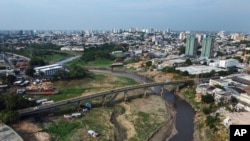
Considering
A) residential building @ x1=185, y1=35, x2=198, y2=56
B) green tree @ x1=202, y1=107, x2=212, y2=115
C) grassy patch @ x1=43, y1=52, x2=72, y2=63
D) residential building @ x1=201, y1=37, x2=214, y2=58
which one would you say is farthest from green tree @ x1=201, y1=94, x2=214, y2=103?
grassy patch @ x1=43, y1=52, x2=72, y2=63

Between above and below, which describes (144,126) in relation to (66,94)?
below

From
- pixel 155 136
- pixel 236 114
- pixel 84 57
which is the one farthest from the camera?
pixel 84 57

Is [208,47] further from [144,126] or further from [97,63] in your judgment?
[144,126]

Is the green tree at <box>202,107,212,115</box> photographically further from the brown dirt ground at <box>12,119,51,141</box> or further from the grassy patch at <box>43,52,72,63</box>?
the grassy patch at <box>43,52,72,63</box>

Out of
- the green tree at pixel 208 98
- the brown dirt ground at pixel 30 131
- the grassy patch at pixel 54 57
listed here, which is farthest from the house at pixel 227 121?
the grassy patch at pixel 54 57

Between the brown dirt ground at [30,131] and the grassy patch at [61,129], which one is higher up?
the brown dirt ground at [30,131]

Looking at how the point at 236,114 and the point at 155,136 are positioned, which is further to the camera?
the point at 236,114

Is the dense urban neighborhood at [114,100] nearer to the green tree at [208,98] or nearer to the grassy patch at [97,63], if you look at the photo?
the green tree at [208,98]

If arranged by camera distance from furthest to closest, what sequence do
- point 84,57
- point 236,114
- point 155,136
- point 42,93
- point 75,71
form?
point 84,57 < point 75,71 < point 42,93 < point 236,114 < point 155,136

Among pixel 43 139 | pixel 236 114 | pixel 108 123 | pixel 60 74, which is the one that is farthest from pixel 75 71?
pixel 236 114

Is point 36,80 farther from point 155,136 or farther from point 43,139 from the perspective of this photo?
point 155,136

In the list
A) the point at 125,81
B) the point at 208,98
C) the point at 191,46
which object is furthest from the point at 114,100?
the point at 191,46
